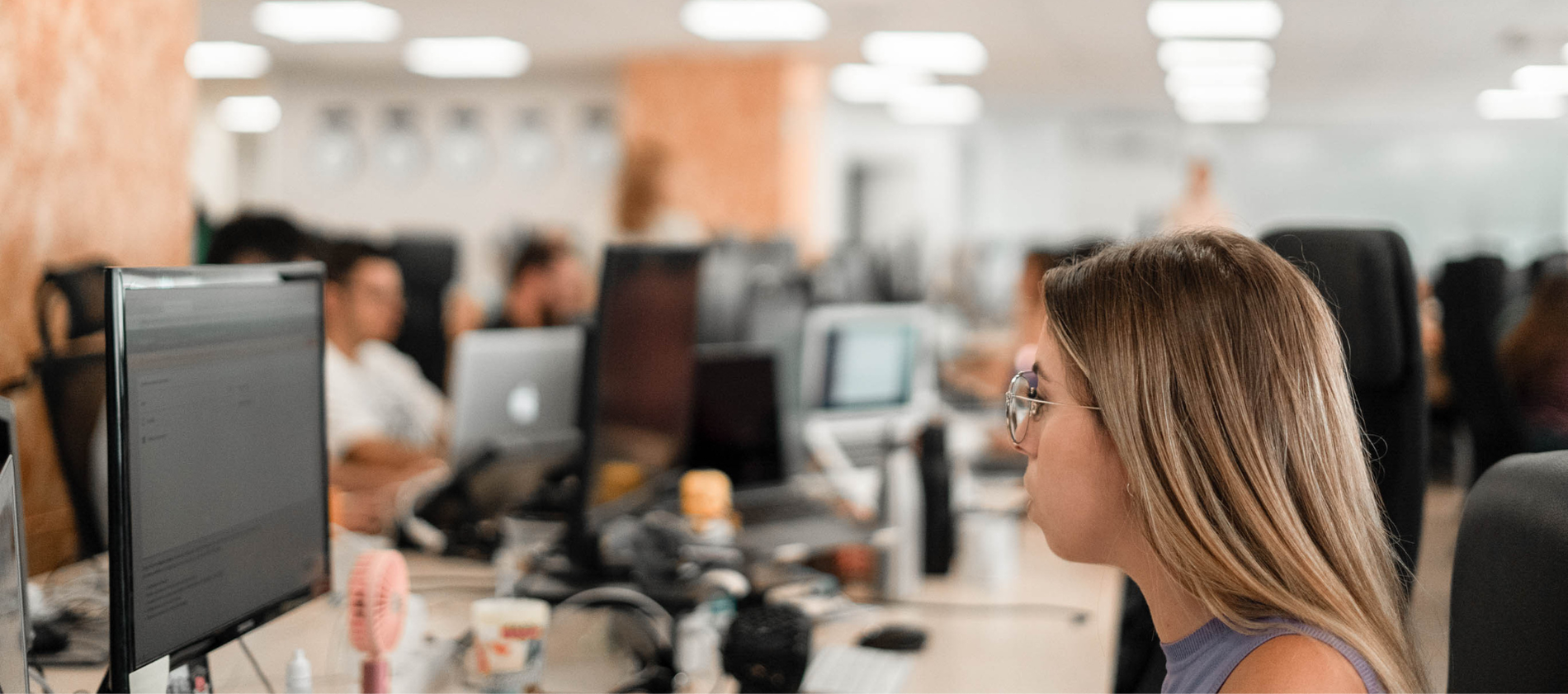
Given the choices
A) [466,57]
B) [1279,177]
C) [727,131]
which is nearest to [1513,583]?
[727,131]

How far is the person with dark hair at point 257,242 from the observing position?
8.25ft

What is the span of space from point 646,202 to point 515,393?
5345mm

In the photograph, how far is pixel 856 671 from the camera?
164cm

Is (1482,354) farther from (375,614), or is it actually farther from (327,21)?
(327,21)

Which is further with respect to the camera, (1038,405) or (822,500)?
Answer: (822,500)

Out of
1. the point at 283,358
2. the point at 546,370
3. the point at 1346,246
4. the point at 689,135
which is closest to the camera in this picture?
the point at 283,358

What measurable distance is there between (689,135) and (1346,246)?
26.4ft

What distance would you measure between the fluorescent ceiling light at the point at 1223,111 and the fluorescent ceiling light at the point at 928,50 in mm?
3674

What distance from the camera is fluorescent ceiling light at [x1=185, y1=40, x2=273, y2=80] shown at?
8.57 meters

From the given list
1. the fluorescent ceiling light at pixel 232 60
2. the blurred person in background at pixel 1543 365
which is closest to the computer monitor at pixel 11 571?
the blurred person in background at pixel 1543 365

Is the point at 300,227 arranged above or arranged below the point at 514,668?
above

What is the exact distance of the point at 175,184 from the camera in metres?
2.05

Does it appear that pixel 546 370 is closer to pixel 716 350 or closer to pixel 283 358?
pixel 716 350

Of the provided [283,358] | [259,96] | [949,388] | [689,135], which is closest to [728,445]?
[283,358]
